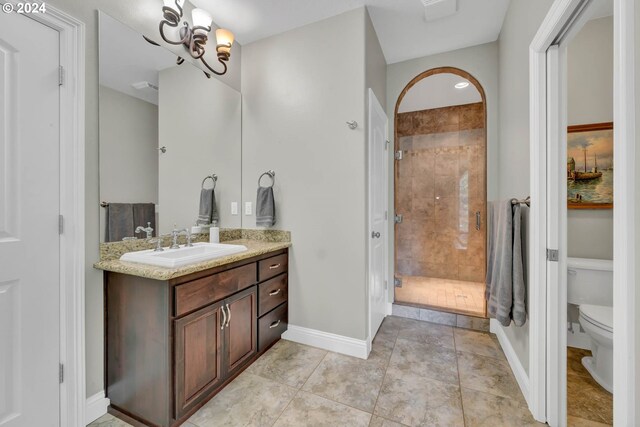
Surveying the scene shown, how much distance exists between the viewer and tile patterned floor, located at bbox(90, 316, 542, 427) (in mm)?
1440

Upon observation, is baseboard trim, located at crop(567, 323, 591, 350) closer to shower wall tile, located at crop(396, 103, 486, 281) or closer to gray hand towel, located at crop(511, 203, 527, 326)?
gray hand towel, located at crop(511, 203, 527, 326)

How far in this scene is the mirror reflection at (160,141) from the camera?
1526mm

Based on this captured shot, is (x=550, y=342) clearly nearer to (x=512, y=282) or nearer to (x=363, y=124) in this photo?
(x=512, y=282)

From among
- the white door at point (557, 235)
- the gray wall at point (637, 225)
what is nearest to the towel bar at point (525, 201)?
the white door at point (557, 235)

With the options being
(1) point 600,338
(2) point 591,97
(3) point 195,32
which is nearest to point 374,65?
(3) point 195,32

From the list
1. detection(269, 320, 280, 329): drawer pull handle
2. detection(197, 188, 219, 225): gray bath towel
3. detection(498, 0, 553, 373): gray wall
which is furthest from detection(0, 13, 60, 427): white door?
Answer: detection(498, 0, 553, 373): gray wall

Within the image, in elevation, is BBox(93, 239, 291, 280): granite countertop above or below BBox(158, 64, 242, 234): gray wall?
below

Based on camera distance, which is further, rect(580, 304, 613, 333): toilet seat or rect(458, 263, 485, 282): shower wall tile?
rect(458, 263, 485, 282): shower wall tile

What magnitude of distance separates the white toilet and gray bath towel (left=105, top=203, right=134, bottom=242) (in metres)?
2.84

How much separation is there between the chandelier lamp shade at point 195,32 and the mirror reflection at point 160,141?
119 millimetres

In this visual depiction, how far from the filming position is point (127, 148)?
164cm

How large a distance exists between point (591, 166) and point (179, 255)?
10.2 ft

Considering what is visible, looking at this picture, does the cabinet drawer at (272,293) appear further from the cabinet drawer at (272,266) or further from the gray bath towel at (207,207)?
the gray bath towel at (207,207)

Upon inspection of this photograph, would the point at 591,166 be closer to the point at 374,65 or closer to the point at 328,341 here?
the point at 374,65
